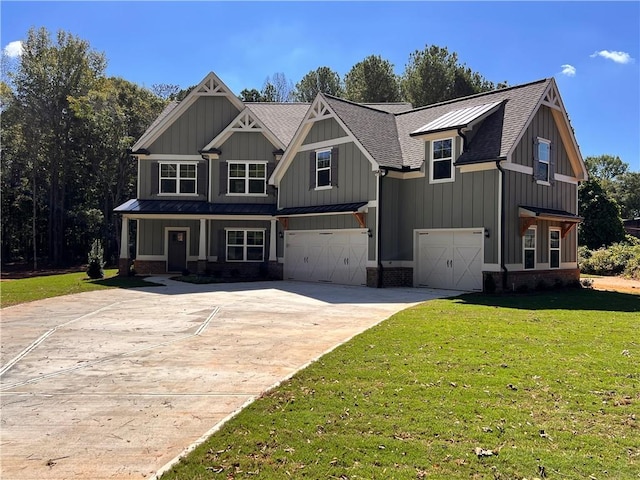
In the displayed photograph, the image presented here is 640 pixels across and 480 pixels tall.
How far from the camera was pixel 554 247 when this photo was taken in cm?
1992

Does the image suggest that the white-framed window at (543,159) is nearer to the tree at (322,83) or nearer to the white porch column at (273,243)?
the white porch column at (273,243)

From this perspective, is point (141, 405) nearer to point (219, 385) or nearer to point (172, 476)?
point (219, 385)

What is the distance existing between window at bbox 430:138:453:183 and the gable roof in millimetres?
10943

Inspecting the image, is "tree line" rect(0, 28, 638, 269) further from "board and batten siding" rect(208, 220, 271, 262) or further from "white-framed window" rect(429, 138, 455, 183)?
"white-framed window" rect(429, 138, 455, 183)

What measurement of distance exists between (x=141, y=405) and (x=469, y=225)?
1429 centimetres

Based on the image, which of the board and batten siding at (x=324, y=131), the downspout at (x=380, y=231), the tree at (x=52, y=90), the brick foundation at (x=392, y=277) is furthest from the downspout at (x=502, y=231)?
the tree at (x=52, y=90)

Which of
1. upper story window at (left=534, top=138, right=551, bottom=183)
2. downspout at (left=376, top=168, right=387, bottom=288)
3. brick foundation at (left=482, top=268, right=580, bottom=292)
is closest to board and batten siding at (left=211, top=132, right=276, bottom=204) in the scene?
downspout at (left=376, top=168, right=387, bottom=288)

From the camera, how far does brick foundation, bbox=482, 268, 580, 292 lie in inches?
658

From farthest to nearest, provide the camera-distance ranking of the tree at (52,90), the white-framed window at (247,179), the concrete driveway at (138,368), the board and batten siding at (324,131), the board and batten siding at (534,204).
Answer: the tree at (52,90)
the white-framed window at (247,179)
the board and batten siding at (324,131)
the board and batten siding at (534,204)
the concrete driveway at (138,368)

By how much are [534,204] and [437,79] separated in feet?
84.4

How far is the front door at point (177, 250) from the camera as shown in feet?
82.4

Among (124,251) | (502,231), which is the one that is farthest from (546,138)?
(124,251)

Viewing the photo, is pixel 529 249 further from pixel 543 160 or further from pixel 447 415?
pixel 447 415

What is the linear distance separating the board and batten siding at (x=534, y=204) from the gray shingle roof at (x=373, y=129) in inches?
173
